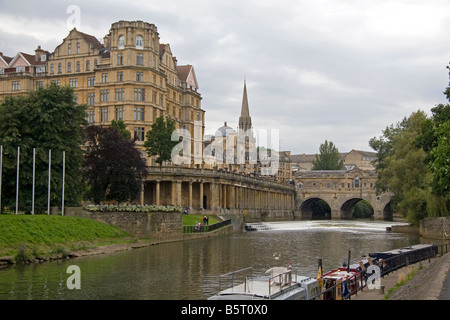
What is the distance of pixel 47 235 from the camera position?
4681 centimetres

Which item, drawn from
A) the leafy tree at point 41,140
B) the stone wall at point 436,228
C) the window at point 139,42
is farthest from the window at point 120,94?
the stone wall at point 436,228

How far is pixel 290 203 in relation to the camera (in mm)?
162000

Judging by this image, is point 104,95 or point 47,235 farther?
point 104,95

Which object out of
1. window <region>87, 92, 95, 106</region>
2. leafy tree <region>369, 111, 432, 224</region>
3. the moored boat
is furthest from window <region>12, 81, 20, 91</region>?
the moored boat

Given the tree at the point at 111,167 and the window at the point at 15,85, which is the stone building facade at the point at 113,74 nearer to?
the window at the point at 15,85

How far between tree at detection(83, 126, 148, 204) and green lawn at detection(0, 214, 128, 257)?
11.1 m

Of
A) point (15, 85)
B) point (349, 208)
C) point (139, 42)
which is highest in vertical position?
point (139, 42)

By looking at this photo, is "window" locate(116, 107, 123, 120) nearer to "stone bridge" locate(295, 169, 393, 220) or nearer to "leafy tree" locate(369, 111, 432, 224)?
"leafy tree" locate(369, 111, 432, 224)

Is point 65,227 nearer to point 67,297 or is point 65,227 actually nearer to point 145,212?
point 145,212

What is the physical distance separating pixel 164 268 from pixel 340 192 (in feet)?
413

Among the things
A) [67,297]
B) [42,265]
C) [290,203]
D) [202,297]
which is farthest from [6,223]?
[290,203]

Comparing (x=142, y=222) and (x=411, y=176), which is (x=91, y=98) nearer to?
(x=142, y=222)

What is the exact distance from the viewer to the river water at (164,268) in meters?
31.3

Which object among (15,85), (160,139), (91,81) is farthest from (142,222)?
(15,85)
